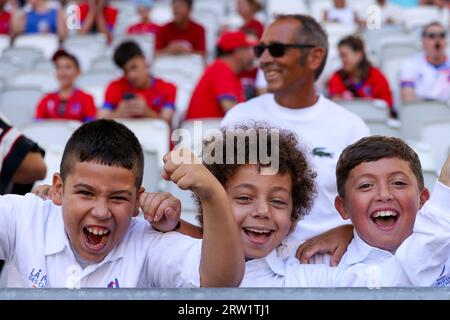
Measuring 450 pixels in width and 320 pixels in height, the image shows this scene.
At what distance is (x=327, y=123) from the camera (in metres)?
3.80

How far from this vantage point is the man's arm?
207cm

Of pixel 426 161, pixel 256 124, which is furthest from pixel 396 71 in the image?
pixel 256 124

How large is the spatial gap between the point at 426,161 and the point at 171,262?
120 inches

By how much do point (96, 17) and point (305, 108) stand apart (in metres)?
7.87

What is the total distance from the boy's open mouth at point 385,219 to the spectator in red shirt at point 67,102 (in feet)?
14.8

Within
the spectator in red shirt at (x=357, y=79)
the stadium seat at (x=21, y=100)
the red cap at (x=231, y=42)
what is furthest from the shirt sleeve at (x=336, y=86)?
the stadium seat at (x=21, y=100)

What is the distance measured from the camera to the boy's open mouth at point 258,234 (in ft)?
8.47

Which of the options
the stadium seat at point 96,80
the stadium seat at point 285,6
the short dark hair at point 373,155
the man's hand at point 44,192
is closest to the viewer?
the short dark hair at point 373,155

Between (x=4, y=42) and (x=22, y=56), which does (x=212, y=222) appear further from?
(x=4, y=42)

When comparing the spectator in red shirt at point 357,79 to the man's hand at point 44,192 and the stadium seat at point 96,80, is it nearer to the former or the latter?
the stadium seat at point 96,80

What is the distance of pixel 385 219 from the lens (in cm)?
264

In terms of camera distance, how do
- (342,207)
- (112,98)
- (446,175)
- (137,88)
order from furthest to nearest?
1. (137,88)
2. (112,98)
3. (342,207)
4. (446,175)

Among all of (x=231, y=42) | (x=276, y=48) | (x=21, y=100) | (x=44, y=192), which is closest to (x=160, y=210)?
(x=44, y=192)

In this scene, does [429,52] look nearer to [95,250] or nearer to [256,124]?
[256,124]
